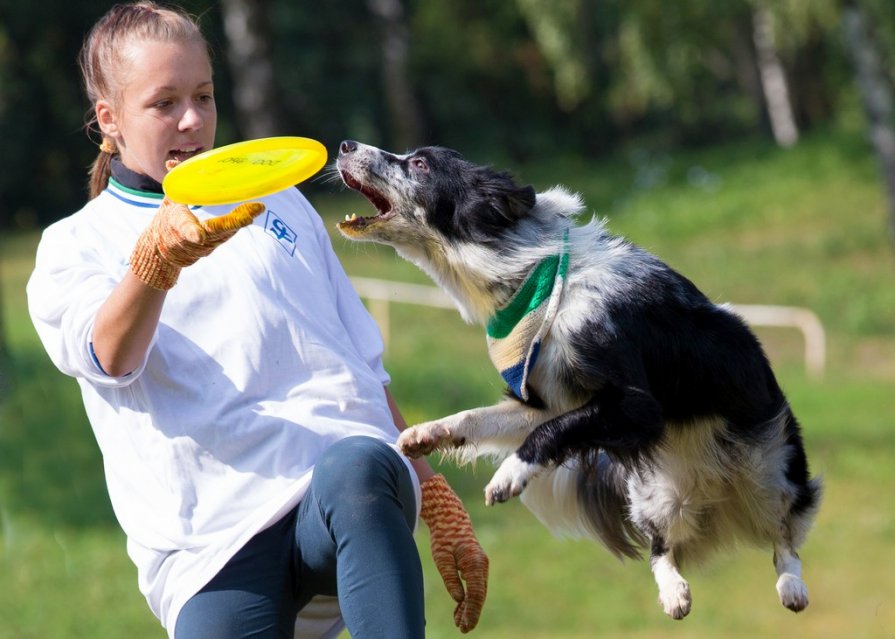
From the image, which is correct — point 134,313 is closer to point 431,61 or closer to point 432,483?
point 432,483

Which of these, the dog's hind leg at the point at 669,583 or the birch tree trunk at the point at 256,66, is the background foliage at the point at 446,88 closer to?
the birch tree trunk at the point at 256,66

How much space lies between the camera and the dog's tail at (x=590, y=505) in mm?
3805

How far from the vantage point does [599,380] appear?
3191 millimetres

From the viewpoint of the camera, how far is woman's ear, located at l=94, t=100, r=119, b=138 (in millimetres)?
3076

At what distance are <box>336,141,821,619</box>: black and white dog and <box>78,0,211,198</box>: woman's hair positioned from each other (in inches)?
24.0

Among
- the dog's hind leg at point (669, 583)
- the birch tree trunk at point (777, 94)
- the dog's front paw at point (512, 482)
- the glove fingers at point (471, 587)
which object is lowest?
the birch tree trunk at point (777, 94)

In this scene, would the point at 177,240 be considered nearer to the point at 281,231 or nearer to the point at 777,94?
the point at 281,231

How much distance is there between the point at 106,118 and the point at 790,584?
208 cm

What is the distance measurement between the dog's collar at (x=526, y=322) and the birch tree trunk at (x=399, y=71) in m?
23.1

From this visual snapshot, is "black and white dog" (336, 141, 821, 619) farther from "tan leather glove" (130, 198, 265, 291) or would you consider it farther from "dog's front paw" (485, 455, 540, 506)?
"tan leather glove" (130, 198, 265, 291)

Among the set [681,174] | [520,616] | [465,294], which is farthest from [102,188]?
[681,174]

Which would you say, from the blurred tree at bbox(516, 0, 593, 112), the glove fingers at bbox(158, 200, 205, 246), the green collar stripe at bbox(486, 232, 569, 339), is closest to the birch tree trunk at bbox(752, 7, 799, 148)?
the blurred tree at bbox(516, 0, 593, 112)

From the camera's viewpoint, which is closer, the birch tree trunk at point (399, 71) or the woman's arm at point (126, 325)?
the woman's arm at point (126, 325)

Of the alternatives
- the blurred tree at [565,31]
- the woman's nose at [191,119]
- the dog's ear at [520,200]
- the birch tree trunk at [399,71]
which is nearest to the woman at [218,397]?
the woman's nose at [191,119]
